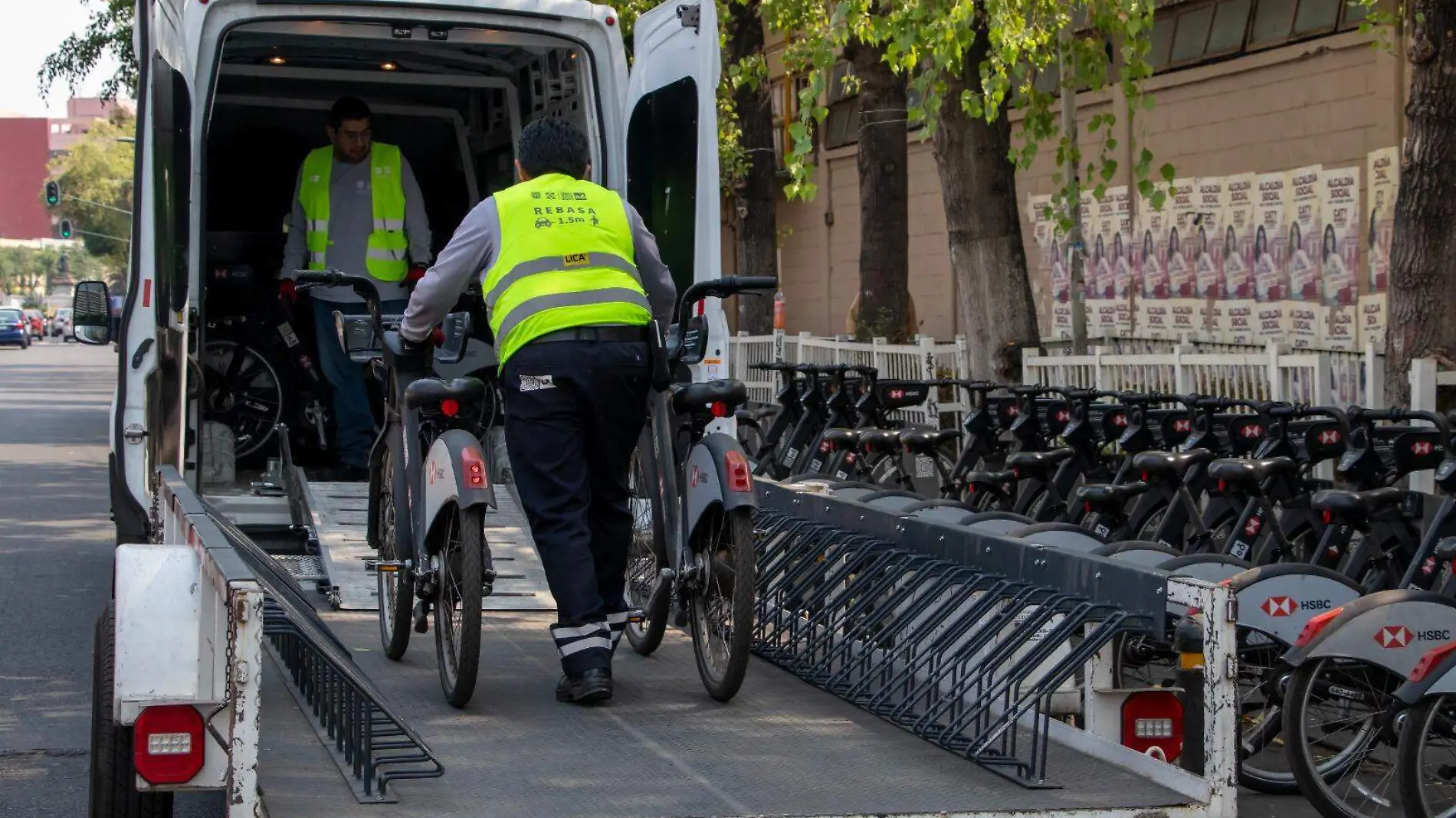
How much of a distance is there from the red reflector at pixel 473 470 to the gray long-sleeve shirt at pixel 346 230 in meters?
4.47

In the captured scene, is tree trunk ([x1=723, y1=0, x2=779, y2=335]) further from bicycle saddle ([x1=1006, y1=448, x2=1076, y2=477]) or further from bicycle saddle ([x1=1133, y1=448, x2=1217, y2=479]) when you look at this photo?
bicycle saddle ([x1=1133, y1=448, x2=1217, y2=479])

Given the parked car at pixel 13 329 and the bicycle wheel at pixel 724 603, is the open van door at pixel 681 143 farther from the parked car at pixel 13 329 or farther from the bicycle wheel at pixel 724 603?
the parked car at pixel 13 329

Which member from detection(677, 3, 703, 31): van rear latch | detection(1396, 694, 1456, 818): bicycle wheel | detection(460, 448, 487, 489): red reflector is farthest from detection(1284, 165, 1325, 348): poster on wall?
detection(460, 448, 487, 489): red reflector

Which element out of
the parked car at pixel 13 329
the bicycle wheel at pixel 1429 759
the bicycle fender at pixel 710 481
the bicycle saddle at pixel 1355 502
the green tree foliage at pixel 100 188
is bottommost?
the bicycle wheel at pixel 1429 759

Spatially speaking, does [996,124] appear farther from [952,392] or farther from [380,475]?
[380,475]

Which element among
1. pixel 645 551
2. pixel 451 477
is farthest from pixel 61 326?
pixel 451 477

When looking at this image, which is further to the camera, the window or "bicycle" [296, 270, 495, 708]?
the window

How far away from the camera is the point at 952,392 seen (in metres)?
16.3

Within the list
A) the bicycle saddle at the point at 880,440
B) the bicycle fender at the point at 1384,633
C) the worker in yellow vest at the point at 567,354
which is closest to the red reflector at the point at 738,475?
the worker in yellow vest at the point at 567,354

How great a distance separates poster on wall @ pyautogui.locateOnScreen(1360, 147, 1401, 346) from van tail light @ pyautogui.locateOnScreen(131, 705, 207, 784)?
13205 mm

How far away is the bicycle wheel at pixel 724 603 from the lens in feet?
17.1

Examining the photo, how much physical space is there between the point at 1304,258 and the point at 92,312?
11.5 meters

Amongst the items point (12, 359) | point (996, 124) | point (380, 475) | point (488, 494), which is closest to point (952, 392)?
point (996, 124)

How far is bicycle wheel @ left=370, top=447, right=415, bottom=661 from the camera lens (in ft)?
19.2
